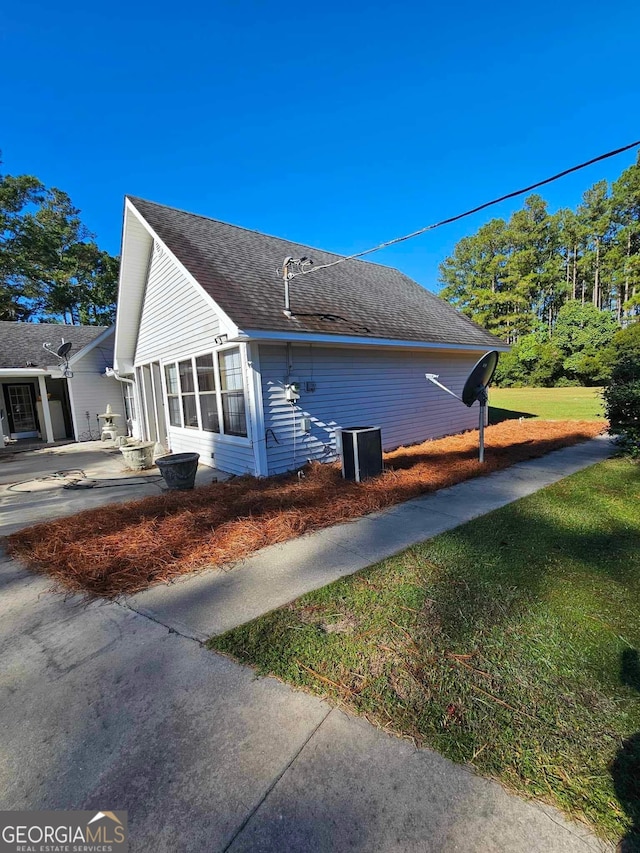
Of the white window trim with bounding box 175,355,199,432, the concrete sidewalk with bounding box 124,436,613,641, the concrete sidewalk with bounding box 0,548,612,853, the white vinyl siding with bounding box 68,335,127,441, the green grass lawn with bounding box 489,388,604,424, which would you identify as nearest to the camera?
the concrete sidewalk with bounding box 0,548,612,853

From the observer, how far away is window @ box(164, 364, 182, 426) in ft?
30.7

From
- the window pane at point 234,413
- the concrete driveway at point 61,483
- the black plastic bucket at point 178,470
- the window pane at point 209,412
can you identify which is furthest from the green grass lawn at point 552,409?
the concrete driveway at point 61,483

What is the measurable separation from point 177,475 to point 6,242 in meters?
23.4

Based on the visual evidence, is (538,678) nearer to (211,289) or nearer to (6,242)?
(211,289)

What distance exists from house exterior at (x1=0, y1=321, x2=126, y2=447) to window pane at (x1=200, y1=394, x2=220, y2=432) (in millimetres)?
7901

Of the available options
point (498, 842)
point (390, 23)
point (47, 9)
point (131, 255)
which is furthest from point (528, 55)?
point (498, 842)

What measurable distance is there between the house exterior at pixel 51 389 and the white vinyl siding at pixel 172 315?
4.62m

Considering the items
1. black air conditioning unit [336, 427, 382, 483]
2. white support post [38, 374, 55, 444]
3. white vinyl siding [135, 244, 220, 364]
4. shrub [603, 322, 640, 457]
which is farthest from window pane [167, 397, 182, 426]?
shrub [603, 322, 640, 457]

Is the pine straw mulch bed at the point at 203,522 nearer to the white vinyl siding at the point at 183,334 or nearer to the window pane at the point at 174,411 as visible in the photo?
the white vinyl siding at the point at 183,334

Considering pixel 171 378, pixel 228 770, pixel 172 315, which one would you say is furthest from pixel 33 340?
pixel 228 770

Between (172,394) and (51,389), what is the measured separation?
8.86m

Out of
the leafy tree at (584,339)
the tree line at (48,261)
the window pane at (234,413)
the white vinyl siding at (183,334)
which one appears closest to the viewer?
the window pane at (234,413)

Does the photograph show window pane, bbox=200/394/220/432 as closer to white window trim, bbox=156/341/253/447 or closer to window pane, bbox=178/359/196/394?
white window trim, bbox=156/341/253/447

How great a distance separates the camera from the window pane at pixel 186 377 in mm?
8570
